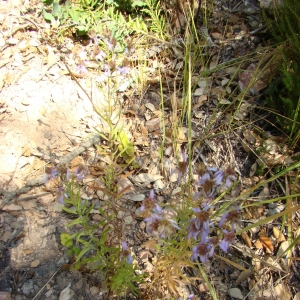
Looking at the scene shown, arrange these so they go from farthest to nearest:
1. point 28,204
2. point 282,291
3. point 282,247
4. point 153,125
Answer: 1. point 153,125
2. point 28,204
3. point 282,247
4. point 282,291

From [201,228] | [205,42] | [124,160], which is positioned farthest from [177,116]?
[201,228]

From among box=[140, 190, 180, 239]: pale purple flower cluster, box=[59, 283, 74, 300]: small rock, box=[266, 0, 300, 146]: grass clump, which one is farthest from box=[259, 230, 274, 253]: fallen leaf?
box=[59, 283, 74, 300]: small rock

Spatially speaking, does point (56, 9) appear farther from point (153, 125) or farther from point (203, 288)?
point (203, 288)

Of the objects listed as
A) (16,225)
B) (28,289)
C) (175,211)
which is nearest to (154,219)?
(175,211)

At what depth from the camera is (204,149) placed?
2.15 m

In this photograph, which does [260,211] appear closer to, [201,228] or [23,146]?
[201,228]

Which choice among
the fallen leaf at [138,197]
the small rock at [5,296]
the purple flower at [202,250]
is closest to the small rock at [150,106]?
the fallen leaf at [138,197]

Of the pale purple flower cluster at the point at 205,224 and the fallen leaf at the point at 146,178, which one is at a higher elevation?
the pale purple flower cluster at the point at 205,224

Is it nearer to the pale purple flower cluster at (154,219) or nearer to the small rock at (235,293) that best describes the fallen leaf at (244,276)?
the small rock at (235,293)

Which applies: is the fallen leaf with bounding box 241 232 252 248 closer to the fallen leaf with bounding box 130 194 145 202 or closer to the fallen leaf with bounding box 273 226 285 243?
the fallen leaf with bounding box 273 226 285 243

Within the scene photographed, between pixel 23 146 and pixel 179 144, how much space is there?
1017mm

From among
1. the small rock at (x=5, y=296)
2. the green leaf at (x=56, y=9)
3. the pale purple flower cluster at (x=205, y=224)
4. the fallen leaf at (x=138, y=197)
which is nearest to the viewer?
the pale purple flower cluster at (x=205, y=224)

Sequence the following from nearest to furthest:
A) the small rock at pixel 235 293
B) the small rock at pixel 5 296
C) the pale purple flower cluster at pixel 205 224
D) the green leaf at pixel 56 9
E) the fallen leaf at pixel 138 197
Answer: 1. the pale purple flower cluster at pixel 205 224
2. the small rock at pixel 5 296
3. the small rock at pixel 235 293
4. the fallen leaf at pixel 138 197
5. the green leaf at pixel 56 9

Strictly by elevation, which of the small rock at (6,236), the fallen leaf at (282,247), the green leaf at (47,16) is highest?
the green leaf at (47,16)
